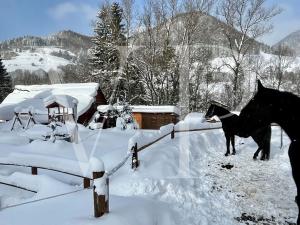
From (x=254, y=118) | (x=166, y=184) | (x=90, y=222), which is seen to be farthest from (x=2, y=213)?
(x=254, y=118)

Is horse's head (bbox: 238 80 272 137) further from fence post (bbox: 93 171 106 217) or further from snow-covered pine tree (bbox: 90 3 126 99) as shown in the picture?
snow-covered pine tree (bbox: 90 3 126 99)

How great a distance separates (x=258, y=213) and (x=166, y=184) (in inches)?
79.5

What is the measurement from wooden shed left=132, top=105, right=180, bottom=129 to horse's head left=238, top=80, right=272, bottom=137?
21.4 m

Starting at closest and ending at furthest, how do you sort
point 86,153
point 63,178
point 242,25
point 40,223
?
1. point 40,223
2. point 63,178
3. point 86,153
4. point 242,25

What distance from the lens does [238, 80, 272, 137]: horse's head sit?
4.40 meters

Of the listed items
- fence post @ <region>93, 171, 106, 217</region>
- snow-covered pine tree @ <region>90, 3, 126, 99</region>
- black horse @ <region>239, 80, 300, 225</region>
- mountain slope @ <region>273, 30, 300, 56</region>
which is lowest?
fence post @ <region>93, 171, 106, 217</region>

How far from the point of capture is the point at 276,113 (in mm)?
4379

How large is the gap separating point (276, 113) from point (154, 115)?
74.8ft

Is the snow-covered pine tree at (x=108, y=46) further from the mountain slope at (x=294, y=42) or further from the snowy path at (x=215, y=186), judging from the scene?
the mountain slope at (x=294, y=42)

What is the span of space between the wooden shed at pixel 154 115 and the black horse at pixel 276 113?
21.5 meters

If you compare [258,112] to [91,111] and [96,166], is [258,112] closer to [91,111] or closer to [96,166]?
[96,166]

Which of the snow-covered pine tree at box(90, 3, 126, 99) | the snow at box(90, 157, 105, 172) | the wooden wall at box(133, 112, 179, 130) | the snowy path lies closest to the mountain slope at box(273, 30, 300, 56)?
the snow-covered pine tree at box(90, 3, 126, 99)

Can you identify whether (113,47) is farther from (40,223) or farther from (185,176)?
(40,223)

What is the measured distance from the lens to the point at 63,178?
8867 millimetres
